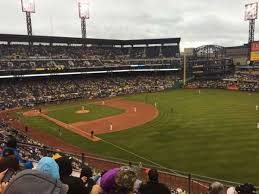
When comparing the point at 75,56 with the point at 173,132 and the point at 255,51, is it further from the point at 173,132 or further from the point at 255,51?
the point at 173,132

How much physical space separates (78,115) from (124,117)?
764cm

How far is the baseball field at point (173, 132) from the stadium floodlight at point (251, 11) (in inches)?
1599

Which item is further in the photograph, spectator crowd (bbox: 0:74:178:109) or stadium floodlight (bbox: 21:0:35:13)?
stadium floodlight (bbox: 21:0:35:13)

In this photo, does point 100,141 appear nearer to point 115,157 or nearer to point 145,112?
point 115,157

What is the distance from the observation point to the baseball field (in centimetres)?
2339

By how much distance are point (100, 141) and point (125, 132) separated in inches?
168

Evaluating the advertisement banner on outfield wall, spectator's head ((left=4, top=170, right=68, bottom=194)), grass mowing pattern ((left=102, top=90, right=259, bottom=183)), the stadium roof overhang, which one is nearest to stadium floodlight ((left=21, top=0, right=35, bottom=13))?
the stadium roof overhang

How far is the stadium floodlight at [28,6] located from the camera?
70081 millimetres

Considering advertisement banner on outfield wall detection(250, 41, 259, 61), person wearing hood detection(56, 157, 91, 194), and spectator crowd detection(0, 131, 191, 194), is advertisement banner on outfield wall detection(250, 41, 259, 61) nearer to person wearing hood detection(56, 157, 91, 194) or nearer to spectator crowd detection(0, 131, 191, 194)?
spectator crowd detection(0, 131, 191, 194)

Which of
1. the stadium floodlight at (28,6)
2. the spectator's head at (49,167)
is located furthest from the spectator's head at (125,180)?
the stadium floodlight at (28,6)

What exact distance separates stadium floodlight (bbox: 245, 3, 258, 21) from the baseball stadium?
28 cm

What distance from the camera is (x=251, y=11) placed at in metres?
84.2

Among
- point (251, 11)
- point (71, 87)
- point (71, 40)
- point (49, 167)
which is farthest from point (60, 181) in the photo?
point (251, 11)

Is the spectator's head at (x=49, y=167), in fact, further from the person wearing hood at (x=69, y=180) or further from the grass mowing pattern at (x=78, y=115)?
the grass mowing pattern at (x=78, y=115)
